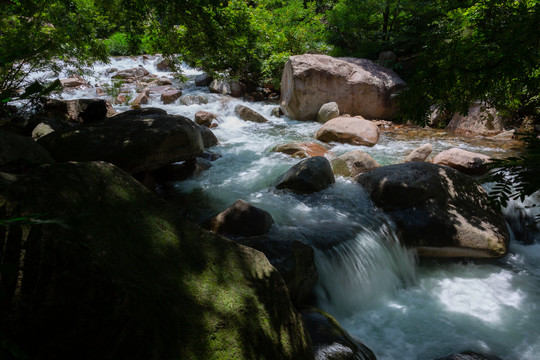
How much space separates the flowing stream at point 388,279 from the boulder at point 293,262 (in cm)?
31

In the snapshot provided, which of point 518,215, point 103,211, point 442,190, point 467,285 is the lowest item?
point 467,285

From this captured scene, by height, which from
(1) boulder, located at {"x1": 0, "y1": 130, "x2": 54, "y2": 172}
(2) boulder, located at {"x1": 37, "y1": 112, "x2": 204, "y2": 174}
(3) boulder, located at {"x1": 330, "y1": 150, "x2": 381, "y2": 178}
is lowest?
(3) boulder, located at {"x1": 330, "y1": 150, "x2": 381, "y2": 178}

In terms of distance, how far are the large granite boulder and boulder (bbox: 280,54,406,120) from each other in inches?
387

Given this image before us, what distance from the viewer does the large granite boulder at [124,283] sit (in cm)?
109

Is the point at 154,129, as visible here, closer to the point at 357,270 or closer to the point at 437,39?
the point at 357,270

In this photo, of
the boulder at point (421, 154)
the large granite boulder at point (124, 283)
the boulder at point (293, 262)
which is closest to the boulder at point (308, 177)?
the boulder at point (293, 262)

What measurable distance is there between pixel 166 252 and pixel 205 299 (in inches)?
11.8

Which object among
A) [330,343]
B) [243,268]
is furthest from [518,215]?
[243,268]

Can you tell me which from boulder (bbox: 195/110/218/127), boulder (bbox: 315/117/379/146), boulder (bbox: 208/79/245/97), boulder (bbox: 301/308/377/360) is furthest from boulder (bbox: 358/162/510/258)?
boulder (bbox: 208/79/245/97)

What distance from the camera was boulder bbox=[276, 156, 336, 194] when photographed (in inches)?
224

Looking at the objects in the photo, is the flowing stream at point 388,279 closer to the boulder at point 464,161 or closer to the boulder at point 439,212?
the boulder at point 439,212

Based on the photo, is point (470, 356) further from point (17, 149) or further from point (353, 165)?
point (17, 149)

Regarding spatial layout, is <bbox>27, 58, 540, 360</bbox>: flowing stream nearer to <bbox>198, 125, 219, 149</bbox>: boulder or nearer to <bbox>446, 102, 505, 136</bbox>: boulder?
<bbox>198, 125, 219, 149</bbox>: boulder

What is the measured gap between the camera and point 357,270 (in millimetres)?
4062
